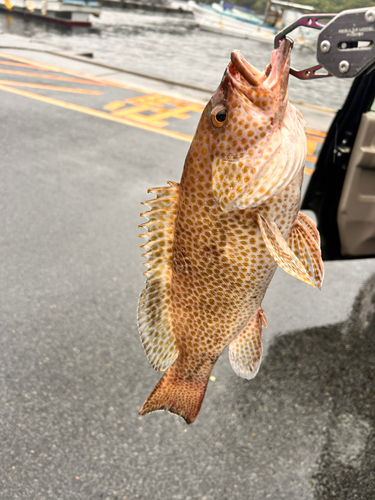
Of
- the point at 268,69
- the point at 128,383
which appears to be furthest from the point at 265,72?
the point at 128,383

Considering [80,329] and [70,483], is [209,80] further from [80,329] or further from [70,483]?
[70,483]

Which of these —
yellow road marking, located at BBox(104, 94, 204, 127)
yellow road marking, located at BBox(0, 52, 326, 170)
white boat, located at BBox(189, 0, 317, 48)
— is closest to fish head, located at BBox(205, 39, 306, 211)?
yellow road marking, located at BBox(0, 52, 326, 170)

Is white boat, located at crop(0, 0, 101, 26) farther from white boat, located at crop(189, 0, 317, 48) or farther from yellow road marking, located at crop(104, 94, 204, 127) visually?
yellow road marking, located at crop(104, 94, 204, 127)

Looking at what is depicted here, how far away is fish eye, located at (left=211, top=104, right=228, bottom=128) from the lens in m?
1.18

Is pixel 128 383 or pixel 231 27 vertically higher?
pixel 231 27

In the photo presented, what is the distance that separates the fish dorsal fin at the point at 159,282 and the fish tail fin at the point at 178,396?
21 centimetres

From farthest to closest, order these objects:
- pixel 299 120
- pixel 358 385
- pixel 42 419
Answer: pixel 358 385 < pixel 42 419 < pixel 299 120

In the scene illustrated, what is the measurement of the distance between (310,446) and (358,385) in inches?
30.5

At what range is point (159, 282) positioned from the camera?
1.39 metres

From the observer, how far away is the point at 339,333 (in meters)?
3.92

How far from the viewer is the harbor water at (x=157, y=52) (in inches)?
632

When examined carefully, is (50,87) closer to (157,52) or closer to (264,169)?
(264,169)

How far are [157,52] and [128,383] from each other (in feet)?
72.7

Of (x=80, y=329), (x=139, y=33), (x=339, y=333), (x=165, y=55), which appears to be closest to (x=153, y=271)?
(x=80, y=329)
